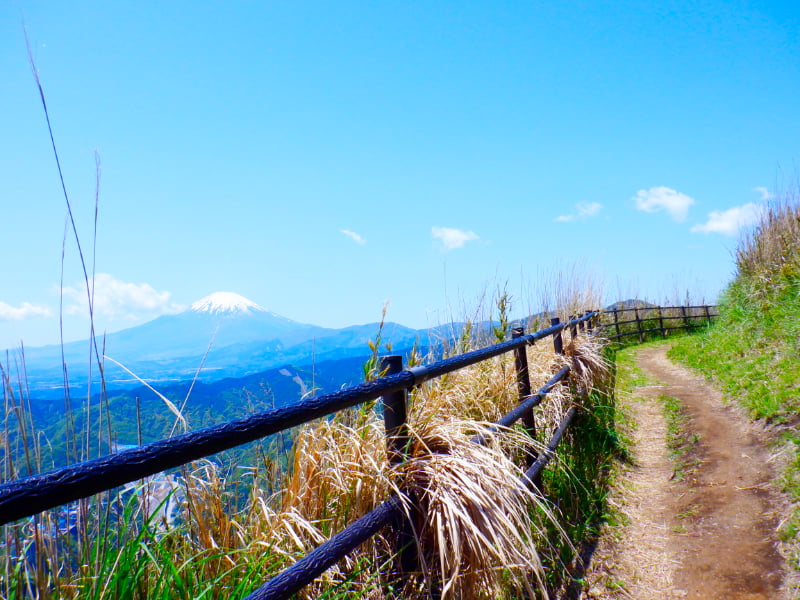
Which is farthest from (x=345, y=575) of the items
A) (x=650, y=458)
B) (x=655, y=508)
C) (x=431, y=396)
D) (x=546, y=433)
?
(x=650, y=458)

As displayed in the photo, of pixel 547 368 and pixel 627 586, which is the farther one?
pixel 547 368

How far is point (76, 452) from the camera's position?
1988mm

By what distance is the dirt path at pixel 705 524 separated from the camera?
2717 millimetres

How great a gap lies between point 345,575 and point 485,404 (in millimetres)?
1894

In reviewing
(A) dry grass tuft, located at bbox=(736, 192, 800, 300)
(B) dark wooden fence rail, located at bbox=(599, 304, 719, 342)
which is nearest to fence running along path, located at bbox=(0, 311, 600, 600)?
(A) dry grass tuft, located at bbox=(736, 192, 800, 300)

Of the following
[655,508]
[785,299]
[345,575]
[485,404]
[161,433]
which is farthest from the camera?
[785,299]

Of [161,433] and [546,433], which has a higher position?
[161,433]

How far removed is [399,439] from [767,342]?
6193 mm

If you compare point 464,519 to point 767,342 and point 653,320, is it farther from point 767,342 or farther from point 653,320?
point 653,320

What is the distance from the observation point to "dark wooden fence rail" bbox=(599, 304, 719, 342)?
54.0 feet

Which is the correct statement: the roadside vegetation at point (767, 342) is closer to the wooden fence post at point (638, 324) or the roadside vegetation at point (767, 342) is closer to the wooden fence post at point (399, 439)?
the wooden fence post at point (399, 439)

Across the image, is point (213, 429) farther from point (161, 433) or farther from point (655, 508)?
point (655, 508)

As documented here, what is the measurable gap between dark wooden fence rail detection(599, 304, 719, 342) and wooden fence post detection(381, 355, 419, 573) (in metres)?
14.9

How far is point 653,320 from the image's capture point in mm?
17703
